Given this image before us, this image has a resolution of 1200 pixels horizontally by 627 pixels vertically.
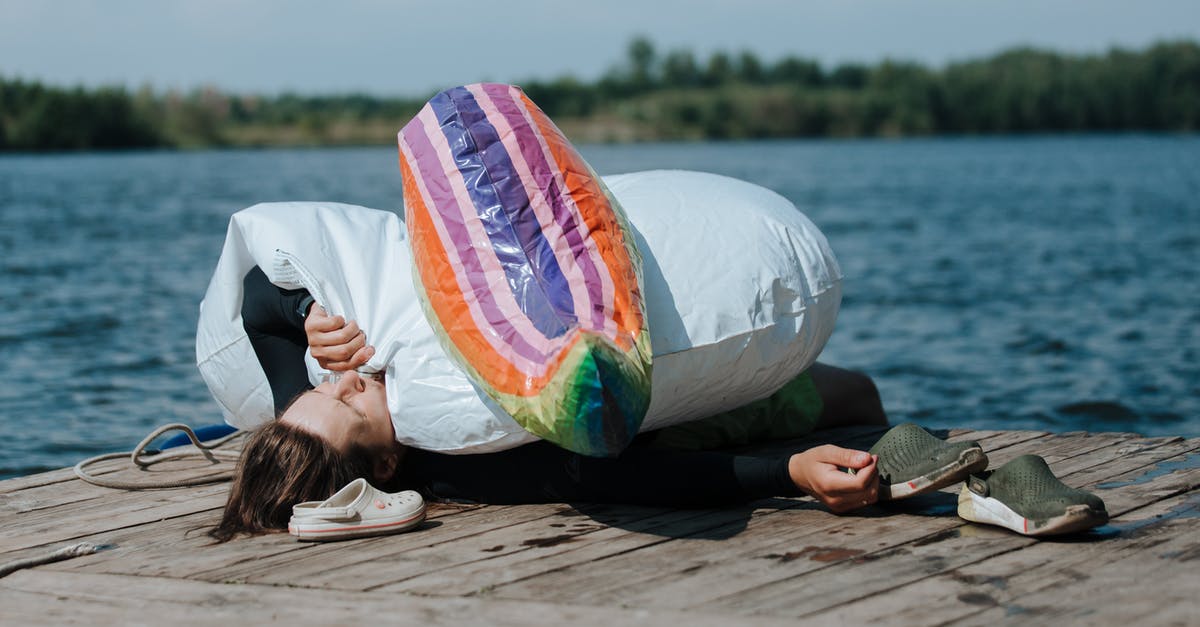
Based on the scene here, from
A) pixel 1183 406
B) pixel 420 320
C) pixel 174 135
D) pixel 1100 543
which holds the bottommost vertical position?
pixel 1183 406

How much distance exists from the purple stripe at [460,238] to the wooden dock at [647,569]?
0.59 meters

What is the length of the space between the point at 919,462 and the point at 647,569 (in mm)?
875

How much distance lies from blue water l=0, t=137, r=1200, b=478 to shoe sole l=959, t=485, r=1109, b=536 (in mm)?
5465

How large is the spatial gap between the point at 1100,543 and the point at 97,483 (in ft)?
11.0

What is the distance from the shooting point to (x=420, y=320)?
3.67 m

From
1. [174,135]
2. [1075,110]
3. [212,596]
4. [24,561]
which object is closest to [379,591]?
[212,596]

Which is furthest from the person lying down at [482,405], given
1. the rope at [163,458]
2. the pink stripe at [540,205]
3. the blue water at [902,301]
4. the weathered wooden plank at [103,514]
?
the blue water at [902,301]

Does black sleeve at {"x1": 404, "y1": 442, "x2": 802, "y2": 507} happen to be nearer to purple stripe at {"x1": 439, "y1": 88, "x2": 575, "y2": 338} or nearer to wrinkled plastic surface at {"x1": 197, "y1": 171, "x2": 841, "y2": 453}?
wrinkled plastic surface at {"x1": 197, "y1": 171, "x2": 841, "y2": 453}

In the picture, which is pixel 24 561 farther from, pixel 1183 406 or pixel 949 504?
pixel 1183 406

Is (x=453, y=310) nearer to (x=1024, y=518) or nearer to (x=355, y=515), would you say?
(x=355, y=515)

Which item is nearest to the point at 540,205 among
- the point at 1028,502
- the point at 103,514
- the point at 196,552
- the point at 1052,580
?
the point at 196,552

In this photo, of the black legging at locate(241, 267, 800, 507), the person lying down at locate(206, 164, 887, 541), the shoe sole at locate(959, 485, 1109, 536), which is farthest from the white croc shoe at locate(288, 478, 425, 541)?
the shoe sole at locate(959, 485, 1109, 536)

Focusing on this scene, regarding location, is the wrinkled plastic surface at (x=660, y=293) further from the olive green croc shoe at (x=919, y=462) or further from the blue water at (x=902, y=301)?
the blue water at (x=902, y=301)

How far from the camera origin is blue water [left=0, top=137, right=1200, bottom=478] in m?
9.12
